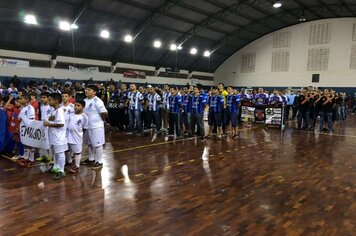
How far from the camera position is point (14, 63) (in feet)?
56.7

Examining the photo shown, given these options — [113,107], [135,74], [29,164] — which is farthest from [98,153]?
[135,74]

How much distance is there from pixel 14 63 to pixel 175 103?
12363mm

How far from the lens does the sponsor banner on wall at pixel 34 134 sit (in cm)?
561

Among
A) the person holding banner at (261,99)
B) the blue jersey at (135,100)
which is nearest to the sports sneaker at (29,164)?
the blue jersey at (135,100)

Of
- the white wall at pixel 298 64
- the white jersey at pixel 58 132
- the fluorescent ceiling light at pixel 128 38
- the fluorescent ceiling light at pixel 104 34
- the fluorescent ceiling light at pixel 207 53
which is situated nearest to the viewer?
the white jersey at pixel 58 132

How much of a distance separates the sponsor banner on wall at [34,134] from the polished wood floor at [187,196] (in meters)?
0.50

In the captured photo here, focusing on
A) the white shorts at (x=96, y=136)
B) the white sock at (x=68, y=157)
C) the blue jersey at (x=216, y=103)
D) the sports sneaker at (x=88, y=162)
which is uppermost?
the blue jersey at (x=216, y=103)

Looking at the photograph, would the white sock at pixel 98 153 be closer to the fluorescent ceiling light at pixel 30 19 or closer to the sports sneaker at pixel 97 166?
the sports sneaker at pixel 97 166

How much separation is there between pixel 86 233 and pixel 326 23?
92.7ft

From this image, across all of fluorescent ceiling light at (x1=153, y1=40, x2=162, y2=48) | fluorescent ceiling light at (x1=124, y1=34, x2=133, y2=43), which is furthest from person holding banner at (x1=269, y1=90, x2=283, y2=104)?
fluorescent ceiling light at (x1=153, y1=40, x2=162, y2=48)

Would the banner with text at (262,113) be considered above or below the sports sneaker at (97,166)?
above

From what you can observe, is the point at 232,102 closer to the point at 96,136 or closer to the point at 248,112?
the point at 248,112

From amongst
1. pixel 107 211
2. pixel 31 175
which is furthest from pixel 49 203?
pixel 31 175

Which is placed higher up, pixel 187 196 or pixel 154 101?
pixel 154 101
